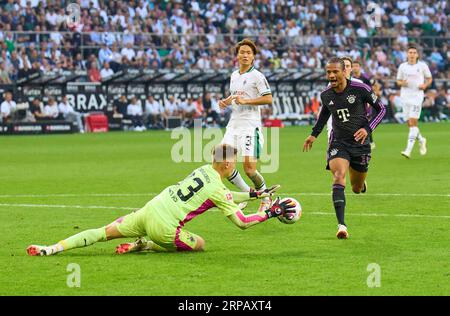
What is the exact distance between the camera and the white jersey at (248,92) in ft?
51.4

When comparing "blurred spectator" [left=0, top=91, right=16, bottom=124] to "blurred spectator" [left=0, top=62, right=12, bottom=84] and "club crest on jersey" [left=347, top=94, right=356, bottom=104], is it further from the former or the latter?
"club crest on jersey" [left=347, top=94, right=356, bottom=104]

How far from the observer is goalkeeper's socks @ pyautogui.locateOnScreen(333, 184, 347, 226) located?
42.1 feet

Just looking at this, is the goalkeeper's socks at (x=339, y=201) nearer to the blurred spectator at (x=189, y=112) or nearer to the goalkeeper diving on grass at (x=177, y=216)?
the goalkeeper diving on grass at (x=177, y=216)

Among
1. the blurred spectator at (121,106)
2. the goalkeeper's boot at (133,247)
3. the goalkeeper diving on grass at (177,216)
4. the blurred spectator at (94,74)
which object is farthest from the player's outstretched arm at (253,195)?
the blurred spectator at (121,106)

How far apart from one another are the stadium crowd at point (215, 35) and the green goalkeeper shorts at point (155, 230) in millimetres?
31425

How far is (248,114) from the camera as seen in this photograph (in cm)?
1608

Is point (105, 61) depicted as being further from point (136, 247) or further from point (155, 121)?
point (136, 247)

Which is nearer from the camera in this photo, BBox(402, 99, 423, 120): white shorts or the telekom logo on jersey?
the telekom logo on jersey

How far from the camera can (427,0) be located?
58.4m

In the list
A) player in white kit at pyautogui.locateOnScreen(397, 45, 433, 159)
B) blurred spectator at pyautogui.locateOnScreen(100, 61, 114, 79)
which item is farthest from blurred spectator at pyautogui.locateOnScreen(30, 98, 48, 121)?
player in white kit at pyautogui.locateOnScreen(397, 45, 433, 159)

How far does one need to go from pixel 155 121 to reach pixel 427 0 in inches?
837

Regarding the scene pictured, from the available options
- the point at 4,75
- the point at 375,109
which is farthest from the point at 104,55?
the point at 375,109

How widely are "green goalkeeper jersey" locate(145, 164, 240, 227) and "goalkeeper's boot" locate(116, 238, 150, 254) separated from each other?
53 cm

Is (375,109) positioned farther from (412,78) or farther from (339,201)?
(412,78)
